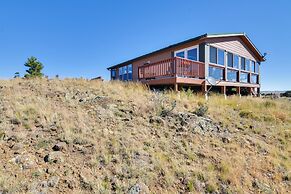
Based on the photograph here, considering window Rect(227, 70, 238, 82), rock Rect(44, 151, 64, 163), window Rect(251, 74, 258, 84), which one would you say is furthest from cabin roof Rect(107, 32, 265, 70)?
rock Rect(44, 151, 64, 163)

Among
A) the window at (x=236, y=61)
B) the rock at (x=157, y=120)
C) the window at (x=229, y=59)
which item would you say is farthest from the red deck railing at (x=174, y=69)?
the window at (x=236, y=61)

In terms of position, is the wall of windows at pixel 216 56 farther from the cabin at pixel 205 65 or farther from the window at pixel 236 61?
the window at pixel 236 61

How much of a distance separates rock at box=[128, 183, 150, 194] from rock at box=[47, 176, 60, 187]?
1.24 metres

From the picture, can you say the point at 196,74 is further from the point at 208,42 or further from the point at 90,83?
the point at 90,83

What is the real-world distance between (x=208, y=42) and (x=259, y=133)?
26.4ft

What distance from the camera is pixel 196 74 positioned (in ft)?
39.6

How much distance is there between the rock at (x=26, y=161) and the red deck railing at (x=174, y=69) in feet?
25.3

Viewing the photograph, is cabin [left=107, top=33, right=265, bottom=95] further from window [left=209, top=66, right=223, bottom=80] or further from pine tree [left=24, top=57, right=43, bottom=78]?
pine tree [left=24, top=57, right=43, bottom=78]

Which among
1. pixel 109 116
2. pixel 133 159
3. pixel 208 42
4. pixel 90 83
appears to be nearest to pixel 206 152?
pixel 133 159

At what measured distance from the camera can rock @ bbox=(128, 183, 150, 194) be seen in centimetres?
361

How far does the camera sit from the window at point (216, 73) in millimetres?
13680

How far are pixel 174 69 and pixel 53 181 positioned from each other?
8.07 m

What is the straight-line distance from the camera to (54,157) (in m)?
4.05

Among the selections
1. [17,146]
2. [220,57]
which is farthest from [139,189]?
[220,57]
